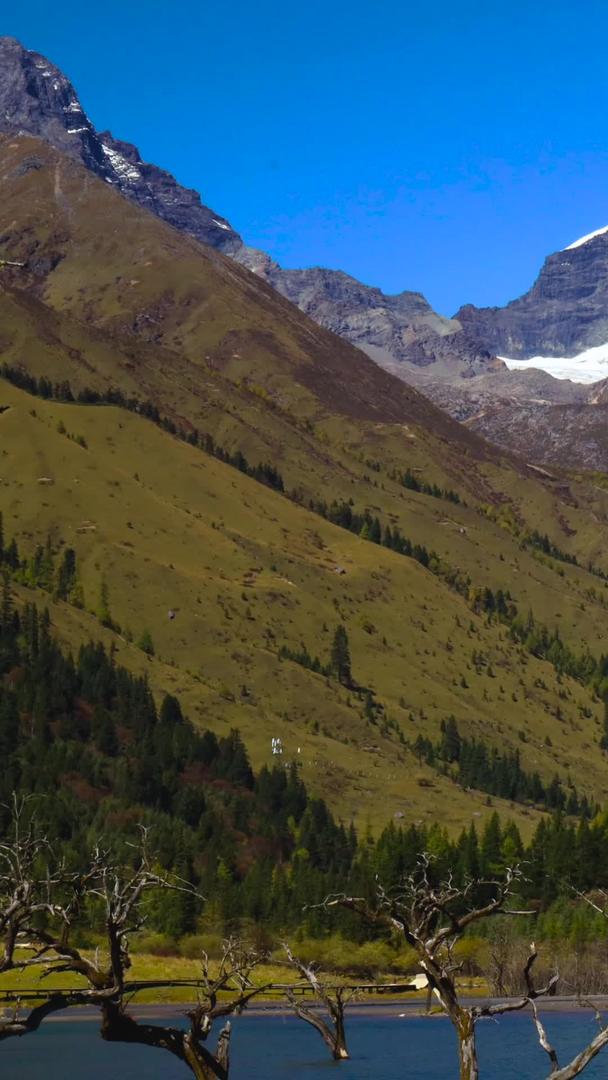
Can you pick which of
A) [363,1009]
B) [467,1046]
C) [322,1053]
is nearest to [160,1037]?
[467,1046]

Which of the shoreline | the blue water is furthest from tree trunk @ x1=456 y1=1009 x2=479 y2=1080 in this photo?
the shoreline

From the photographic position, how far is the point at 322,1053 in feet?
395

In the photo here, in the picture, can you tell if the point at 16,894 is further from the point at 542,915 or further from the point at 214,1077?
the point at 542,915

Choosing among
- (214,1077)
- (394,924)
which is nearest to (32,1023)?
(214,1077)

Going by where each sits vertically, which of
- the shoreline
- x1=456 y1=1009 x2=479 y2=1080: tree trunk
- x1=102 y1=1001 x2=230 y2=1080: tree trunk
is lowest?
the shoreline

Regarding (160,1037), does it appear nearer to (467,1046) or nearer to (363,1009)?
(467,1046)

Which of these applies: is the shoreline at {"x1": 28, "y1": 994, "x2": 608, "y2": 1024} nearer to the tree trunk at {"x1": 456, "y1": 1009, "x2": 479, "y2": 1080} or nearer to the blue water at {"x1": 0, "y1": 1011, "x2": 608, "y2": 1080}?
the blue water at {"x1": 0, "y1": 1011, "x2": 608, "y2": 1080}

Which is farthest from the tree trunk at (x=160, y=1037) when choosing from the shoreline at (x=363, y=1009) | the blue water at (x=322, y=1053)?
the shoreline at (x=363, y=1009)

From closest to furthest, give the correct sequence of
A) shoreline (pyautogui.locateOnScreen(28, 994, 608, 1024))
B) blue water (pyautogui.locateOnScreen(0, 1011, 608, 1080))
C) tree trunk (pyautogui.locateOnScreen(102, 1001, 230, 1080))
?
tree trunk (pyautogui.locateOnScreen(102, 1001, 230, 1080)), blue water (pyautogui.locateOnScreen(0, 1011, 608, 1080)), shoreline (pyautogui.locateOnScreen(28, 994, 608, 1024))

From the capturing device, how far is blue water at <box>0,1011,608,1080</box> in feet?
335

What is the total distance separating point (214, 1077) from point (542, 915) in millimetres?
171020

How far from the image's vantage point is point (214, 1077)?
31844 mm

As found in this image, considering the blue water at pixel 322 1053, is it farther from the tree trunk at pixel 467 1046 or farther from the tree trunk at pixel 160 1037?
the tree trunk at pixel 467 1046

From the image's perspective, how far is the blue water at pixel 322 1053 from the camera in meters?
102
